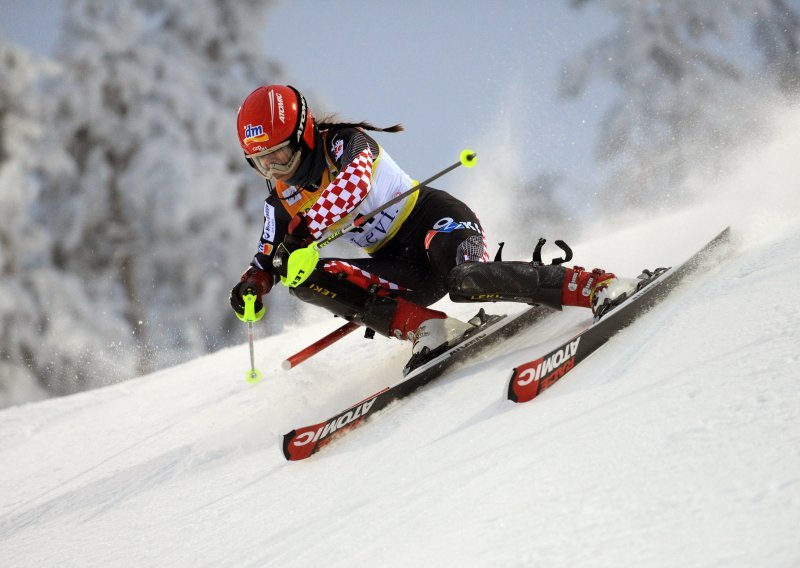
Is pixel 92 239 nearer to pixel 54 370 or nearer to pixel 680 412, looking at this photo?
pixel 54 370

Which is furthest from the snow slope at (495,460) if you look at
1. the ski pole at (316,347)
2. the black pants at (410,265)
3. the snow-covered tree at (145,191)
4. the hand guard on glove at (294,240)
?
the snow-covered tree at (145,191)

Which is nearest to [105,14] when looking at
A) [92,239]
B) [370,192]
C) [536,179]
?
[92,239]

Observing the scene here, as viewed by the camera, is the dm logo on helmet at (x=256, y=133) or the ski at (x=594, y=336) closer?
the ski at (x=594, y=336)

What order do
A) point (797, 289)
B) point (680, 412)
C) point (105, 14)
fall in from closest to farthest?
1. point (680, 412)
2. point (797, 289)
3. point (105, 14)

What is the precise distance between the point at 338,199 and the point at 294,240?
0.23m

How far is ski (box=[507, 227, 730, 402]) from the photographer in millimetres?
2521

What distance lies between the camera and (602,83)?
16.8 metres

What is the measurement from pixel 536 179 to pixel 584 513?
Result: 48.1 ft

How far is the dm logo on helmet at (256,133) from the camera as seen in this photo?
3.31m

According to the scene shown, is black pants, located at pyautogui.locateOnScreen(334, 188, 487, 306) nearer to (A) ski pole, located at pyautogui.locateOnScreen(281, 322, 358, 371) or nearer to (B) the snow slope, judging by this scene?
(A) ski pole, located at pyautogui.locateOnScreen(281, 322, 358, 371)

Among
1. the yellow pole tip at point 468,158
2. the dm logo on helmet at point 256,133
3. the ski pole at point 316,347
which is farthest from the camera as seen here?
the ski pole at point 316,347

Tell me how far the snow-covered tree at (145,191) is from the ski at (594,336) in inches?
463

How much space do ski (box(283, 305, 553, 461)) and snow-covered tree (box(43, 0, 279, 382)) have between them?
11.2 meters

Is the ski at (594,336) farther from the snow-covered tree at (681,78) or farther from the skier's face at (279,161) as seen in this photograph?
the snow-covered tree at (681,78)
